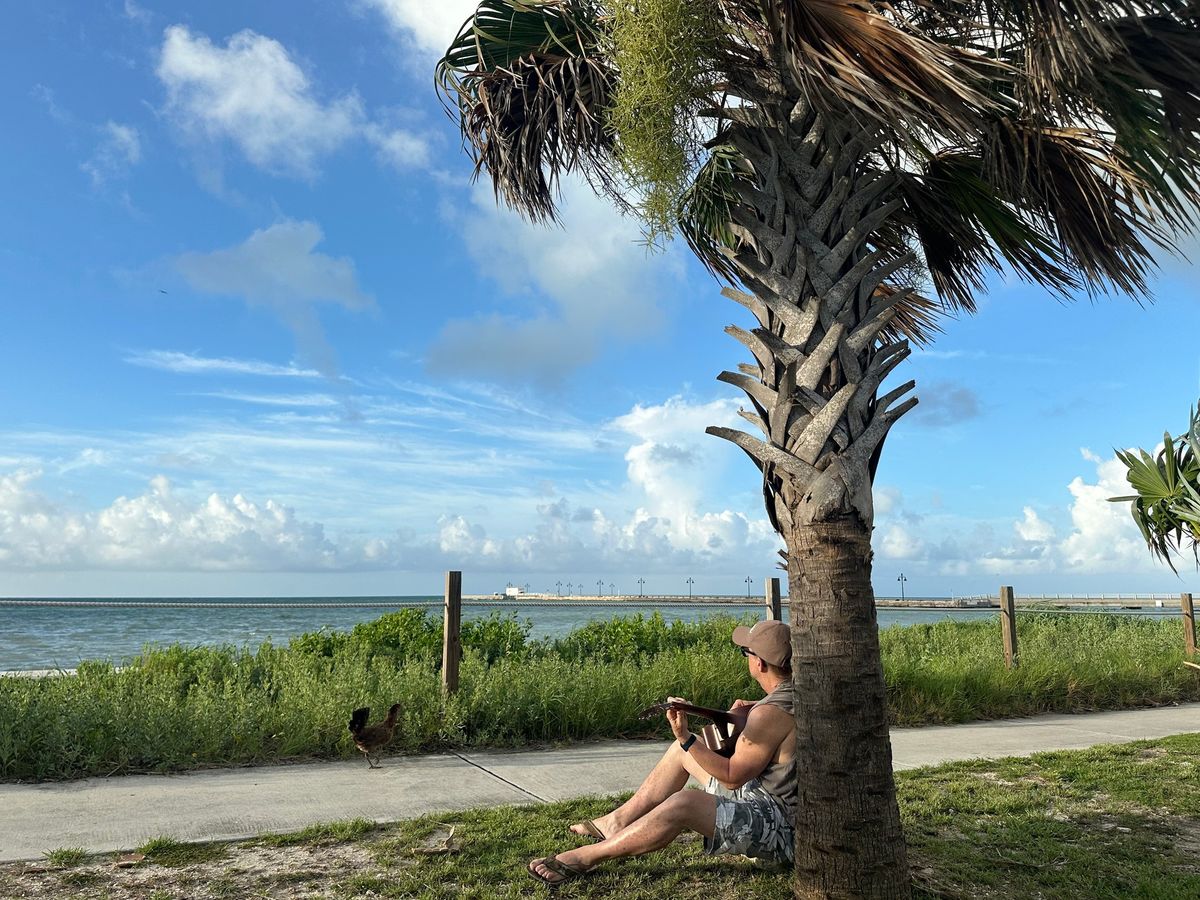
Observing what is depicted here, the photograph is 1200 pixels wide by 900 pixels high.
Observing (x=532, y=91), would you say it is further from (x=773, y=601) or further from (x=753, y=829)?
(x=773, y=601)

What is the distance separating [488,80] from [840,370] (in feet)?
10.4

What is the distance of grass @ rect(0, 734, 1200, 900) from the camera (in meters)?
4.01

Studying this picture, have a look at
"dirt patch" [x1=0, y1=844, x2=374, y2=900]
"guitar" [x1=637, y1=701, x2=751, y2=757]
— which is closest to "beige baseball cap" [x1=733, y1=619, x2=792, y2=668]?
"guitar" [x1=637, y1=701, x2=751, y2=757]

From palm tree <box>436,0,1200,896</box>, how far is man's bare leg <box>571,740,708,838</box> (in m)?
0.63

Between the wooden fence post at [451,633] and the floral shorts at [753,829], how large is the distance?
12.4ft

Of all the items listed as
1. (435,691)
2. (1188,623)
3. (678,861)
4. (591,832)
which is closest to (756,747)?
(678,861)

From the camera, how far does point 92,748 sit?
6.19 meters

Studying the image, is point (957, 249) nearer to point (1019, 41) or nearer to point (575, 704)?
point (1019, 41)

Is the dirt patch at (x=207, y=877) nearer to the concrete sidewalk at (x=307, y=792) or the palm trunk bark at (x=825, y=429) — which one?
the concrete sidewalk at (x=307, y=792)

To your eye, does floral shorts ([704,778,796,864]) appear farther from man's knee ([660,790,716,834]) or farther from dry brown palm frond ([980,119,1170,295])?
dry brown palm frond ([980,119,1170,295])

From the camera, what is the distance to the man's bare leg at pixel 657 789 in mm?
4258

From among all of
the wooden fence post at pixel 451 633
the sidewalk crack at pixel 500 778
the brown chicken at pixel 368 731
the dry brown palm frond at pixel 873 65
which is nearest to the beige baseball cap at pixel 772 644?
the sidewalk crack at pixel 500 778

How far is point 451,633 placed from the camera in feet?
25.1

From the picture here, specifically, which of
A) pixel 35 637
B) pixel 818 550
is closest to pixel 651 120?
pixel 818 550
